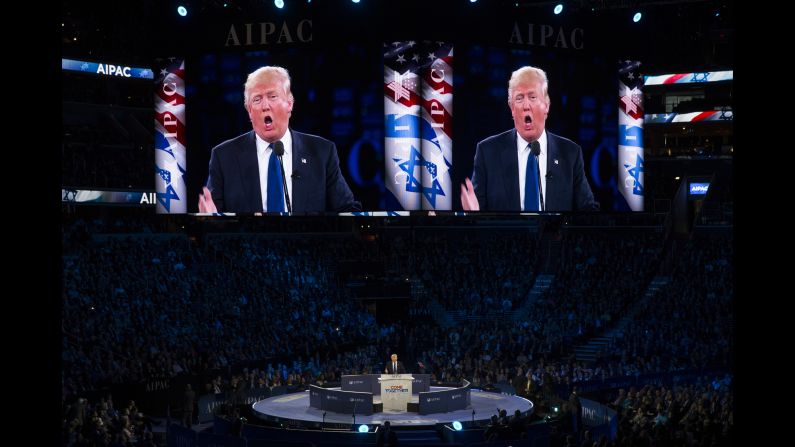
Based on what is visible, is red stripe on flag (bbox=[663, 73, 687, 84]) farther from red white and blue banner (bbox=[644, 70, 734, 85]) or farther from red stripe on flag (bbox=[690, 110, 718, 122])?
red stripe on flag (bbox=[690, 110, 718, 122])

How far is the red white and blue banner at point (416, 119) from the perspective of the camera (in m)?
23.6

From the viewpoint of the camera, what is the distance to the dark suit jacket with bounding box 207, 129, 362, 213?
23.9 meters

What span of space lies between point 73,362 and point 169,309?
24.9 feet

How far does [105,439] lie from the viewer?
17.8 meters

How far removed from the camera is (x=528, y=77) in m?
24.4

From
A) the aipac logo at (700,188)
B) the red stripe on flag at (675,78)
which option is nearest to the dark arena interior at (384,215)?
the red stripe on flag at (675,78)

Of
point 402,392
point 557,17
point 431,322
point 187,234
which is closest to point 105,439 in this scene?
point 402,392

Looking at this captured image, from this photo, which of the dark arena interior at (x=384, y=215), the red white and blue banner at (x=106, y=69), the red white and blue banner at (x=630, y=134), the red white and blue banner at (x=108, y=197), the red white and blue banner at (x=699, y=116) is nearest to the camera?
the dark arena interior at (x=384, y=215)

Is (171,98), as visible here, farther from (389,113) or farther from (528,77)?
(528,77)

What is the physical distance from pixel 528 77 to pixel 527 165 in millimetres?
2231

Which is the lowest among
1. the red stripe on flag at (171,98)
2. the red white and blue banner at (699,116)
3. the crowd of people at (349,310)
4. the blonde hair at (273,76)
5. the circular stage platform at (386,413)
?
the circular stage platform at (386,413)

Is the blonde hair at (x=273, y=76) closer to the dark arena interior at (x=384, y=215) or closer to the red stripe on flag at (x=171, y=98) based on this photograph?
the dark arena interior at (x=384, y=215)

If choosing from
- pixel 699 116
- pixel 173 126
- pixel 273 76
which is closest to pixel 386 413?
pixel 273 76

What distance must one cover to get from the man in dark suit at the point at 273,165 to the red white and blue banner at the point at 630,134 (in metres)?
7.53
